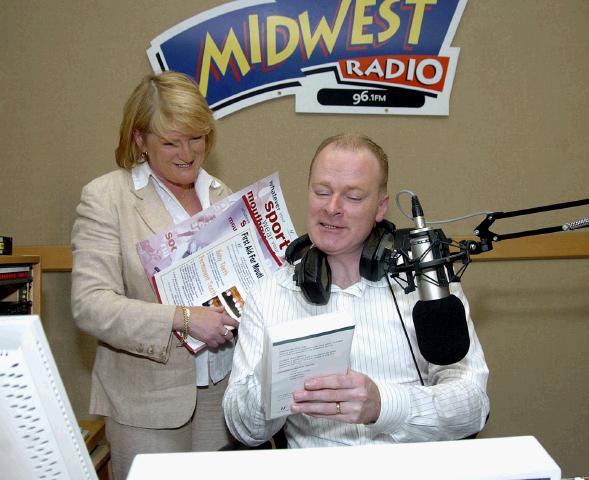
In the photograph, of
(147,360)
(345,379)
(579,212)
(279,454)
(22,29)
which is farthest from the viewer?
(579,212)

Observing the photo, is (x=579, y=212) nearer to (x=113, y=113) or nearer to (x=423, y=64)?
(x=423, y=64)

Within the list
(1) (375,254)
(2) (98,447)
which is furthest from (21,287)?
(1) (375,254)

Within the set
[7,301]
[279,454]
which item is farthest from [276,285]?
[279,454]

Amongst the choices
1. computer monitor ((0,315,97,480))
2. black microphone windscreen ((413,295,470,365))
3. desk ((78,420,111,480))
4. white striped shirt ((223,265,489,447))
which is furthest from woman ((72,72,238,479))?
computer monitor ((0,315,97,480))

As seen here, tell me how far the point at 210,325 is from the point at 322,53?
4.93ft

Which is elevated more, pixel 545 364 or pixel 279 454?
pixel 279 454

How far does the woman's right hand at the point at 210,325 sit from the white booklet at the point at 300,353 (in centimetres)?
65

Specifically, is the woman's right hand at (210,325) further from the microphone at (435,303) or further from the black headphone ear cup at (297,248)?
the microphone at (435,303)

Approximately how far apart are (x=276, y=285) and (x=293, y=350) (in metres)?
0.75

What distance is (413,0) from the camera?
282cm

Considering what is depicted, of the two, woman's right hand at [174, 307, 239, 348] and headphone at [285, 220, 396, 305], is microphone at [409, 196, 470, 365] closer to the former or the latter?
headphone at [285, 220, 396, 305]

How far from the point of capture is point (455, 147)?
2975mm

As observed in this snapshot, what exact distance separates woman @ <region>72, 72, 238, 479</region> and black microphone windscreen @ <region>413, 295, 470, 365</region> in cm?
89

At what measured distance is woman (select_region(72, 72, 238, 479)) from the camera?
1.94 metres
